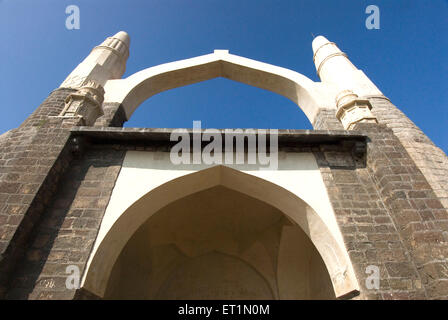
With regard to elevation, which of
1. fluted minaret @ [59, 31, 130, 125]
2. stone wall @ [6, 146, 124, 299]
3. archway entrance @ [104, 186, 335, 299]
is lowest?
stone wall @ [6, 146, 124, 299]

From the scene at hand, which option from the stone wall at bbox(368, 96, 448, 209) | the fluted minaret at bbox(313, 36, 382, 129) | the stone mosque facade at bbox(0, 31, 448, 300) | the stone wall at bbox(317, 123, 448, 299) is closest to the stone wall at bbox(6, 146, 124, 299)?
the stone mosque facade at bbox(0, 31, 448, 300)

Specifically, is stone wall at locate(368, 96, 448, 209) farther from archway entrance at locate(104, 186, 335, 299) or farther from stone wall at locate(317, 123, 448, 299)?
archway entrance at locate(104, 186, 335, 299)

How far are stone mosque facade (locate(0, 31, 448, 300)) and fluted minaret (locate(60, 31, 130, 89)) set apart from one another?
0.22 ft

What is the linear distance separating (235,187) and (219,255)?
3857mm

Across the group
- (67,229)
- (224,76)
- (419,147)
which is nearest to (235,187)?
(67,229)

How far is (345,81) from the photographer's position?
653 centimetres

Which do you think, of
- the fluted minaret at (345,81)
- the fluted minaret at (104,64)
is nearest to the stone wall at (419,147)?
the fluted minaret at (345,81)

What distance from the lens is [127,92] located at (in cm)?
621

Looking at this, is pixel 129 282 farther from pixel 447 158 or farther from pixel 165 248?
pixel 447 158

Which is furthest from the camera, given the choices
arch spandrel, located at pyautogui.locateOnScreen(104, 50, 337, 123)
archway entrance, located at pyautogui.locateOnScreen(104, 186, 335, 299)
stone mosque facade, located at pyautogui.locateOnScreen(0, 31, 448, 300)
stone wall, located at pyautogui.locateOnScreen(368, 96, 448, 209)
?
arch spandrel, located at pyautogui.locateOnScreen(104, 50, 337, 123)

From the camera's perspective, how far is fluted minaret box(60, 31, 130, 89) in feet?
19.7

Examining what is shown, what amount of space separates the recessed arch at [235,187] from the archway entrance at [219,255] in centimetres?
199

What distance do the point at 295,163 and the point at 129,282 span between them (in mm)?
5078
